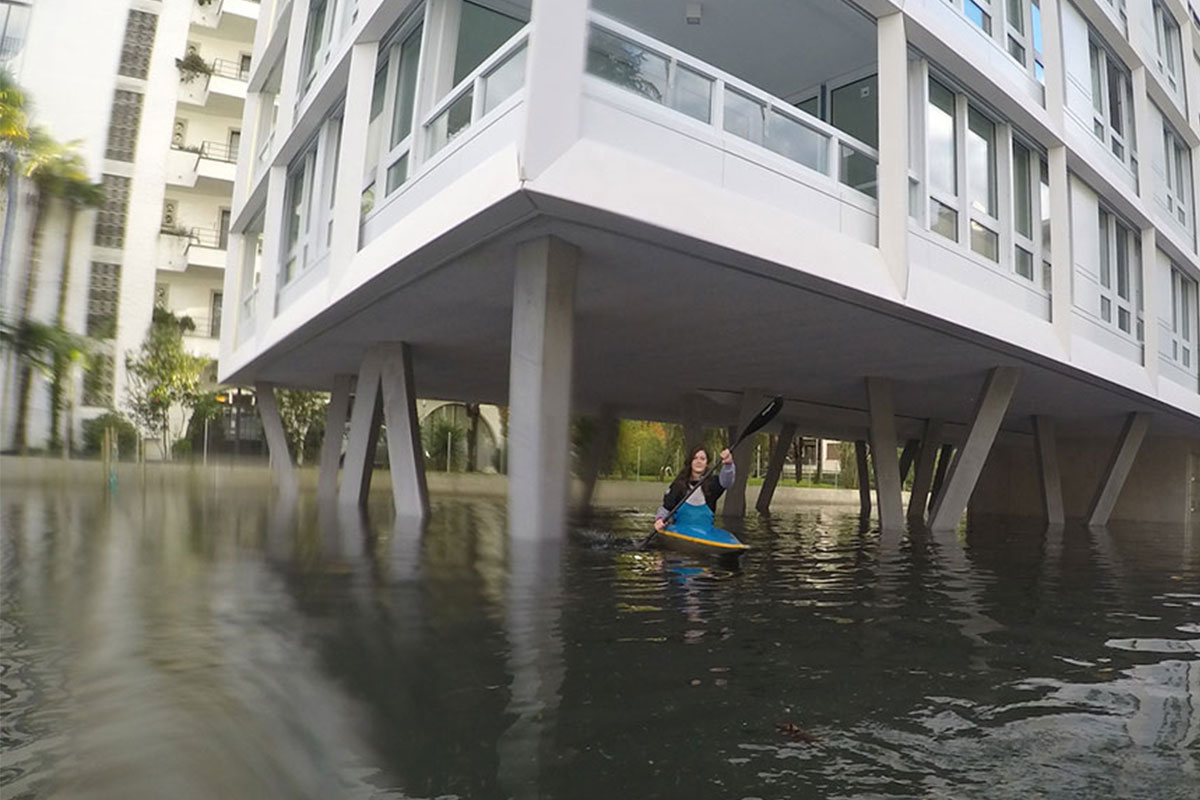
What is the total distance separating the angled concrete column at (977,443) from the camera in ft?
53.2

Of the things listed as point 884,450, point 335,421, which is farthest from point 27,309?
point 335,421

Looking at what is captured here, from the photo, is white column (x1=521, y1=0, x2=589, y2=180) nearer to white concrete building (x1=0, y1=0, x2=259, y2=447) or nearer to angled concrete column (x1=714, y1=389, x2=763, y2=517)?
white concrete building (x1=0, y1=0, x2=259, y2=447)

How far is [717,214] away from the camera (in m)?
9.27

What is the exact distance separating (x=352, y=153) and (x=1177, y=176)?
21.9m

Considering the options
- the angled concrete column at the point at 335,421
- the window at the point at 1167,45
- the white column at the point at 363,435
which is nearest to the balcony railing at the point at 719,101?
the white column at the point at 363,435

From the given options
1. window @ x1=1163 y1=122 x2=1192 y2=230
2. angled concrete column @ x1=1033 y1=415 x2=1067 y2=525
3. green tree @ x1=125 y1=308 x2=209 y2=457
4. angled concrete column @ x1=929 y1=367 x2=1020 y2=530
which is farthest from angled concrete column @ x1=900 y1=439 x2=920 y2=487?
green tree @ x1=125 y1=308 x2=209 y2=457

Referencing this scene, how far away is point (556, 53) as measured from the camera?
8.14 metres

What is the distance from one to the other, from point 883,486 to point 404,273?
38.0ft

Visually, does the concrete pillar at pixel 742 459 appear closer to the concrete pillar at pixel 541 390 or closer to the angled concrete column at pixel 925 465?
the angled concrete column at pixel 925 465

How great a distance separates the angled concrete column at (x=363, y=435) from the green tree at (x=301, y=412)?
93 centimetres

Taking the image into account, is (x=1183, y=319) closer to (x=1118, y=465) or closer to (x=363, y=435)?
(x=1118, y=465)

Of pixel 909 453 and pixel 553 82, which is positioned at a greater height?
pixel 553 82

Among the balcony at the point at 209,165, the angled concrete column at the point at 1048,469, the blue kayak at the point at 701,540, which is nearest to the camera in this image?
the balcony at the point at 209,165

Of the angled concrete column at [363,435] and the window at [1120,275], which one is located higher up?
the window at [1120,275]
